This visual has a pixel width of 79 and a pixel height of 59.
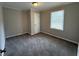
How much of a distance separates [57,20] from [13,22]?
9.62 feet

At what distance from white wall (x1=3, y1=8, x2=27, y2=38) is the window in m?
2.22

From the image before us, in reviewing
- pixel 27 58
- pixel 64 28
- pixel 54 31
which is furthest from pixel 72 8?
pixel 27 58

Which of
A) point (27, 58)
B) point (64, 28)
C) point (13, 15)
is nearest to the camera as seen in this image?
point (27, 58)

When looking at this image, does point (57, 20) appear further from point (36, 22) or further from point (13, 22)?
point (13, 22)

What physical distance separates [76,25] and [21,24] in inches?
148

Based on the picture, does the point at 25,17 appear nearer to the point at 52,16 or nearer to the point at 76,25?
the point at 52,16

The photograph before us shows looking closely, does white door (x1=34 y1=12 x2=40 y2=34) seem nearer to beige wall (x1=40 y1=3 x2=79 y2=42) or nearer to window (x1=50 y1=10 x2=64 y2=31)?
window (x1=50 y1=10 x2=64 y2=31)

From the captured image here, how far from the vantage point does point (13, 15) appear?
4.61m

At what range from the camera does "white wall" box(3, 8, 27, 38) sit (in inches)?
167

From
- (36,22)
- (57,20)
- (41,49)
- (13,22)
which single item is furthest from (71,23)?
(13,22)

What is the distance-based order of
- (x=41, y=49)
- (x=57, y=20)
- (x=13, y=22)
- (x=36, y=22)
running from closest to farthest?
(x=41, y=49)
(x=57, y=20)
(x=13, y=22)
(x=36, y=22)

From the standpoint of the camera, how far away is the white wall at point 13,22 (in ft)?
13.9

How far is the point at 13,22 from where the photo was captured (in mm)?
4668

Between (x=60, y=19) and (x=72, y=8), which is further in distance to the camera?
(x=60, y=19)
